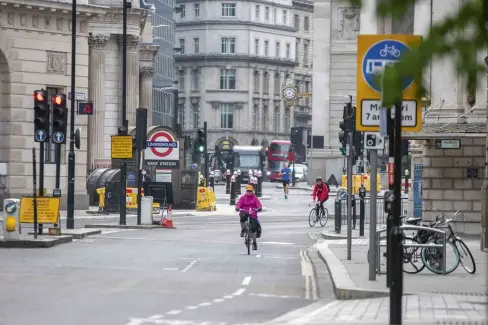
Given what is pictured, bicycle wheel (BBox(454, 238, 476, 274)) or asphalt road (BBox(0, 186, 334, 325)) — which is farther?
bicycle wheel (BBox(454, 238, 476, 274))

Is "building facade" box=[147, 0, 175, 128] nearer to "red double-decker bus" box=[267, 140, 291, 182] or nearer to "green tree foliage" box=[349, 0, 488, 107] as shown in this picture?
"red double-decker bus" box=[267, 140, 291, 182]

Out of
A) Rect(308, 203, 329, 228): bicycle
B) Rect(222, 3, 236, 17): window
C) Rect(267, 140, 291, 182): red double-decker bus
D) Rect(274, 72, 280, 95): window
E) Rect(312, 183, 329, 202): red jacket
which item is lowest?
Rect(308, 203, 329, 228): bicycle

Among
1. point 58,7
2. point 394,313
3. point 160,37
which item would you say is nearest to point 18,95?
point 58,7

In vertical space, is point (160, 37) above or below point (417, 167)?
above

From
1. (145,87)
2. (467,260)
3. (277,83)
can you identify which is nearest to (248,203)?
(467,260)

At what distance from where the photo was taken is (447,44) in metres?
6.02

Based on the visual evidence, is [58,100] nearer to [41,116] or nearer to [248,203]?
[41,116]

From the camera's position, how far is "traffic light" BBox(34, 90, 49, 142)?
31734mm

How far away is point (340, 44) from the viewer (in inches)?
3696

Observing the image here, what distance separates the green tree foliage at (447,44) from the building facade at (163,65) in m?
102

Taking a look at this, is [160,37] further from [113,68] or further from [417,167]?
[417,167]

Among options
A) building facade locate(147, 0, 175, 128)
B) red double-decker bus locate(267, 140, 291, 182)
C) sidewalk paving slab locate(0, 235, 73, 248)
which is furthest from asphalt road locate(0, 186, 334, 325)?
red double-decker bus locate(267, 140, 291, 182)

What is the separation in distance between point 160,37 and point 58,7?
62.6 meters

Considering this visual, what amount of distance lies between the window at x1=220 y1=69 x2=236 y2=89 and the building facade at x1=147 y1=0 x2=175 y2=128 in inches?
1512
